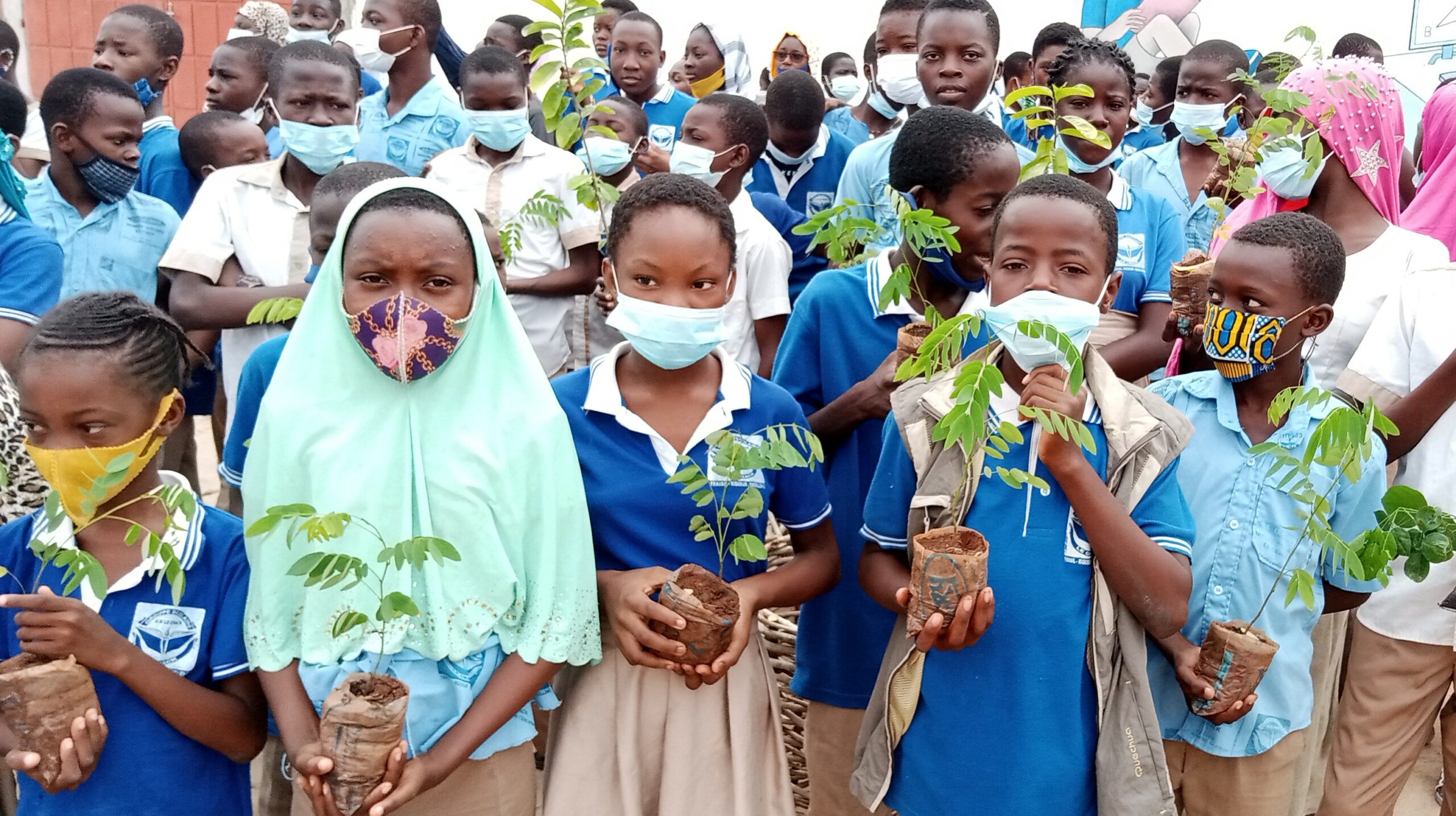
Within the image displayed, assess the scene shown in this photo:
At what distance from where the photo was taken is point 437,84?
5.97m

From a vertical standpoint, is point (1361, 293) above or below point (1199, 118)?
below

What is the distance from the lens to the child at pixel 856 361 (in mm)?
3070

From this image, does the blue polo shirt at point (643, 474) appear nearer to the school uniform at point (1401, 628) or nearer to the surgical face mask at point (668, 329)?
the surgical face mask at point (668, 329)

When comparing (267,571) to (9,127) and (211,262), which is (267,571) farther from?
(9,127)

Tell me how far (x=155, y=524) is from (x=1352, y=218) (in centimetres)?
356

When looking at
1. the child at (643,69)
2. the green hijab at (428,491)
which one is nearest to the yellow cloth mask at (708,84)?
the child at (643,69)

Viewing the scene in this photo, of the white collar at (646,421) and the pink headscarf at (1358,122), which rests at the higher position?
the pink headscarf at (1358,122)

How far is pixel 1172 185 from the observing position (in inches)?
205

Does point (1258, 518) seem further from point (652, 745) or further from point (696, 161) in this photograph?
point (696, 161)

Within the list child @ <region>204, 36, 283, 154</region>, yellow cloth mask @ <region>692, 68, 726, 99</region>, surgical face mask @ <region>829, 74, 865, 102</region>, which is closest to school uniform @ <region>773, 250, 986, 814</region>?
child @ <region>204, 36, 283, 154</region>

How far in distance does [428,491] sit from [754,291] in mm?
2336

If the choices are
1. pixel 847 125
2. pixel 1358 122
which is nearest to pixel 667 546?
pixel 1358 122

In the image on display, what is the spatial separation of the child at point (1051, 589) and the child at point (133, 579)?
1.37 metres

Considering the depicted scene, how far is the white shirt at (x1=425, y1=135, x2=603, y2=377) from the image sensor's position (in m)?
4.89
